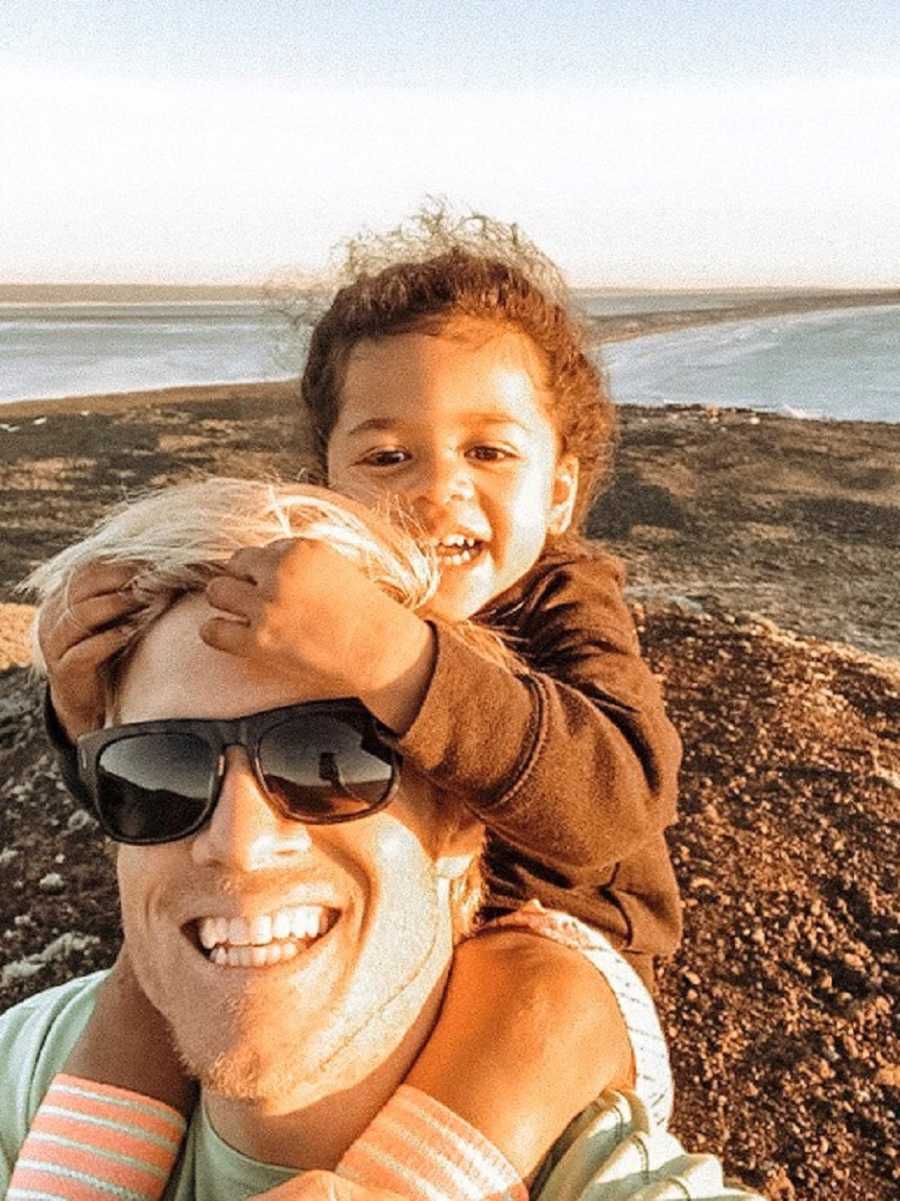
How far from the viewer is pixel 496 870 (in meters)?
2.79

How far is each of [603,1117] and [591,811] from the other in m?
0.50

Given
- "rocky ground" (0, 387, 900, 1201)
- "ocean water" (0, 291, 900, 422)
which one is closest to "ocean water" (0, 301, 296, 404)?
"ocean water" (0, 291, 900, 422)

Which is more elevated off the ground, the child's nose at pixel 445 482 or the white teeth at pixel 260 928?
the child's nose at pixel 445 482

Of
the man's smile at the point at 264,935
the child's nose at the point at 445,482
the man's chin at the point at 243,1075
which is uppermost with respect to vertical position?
the child's nose at the point at 445,482

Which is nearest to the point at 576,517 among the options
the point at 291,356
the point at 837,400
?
the point at 291,356

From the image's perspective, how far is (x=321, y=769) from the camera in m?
2.08

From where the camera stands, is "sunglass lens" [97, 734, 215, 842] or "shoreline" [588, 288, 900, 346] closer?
"sunglass lens" [97, 734, 215, 842]

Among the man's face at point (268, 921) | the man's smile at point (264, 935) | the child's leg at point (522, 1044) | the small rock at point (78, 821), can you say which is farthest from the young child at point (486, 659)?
the small rock at point (78, 821)

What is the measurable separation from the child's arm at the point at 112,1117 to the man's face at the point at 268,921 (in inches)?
17.3

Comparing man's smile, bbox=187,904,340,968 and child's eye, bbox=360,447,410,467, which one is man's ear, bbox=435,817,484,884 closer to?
man's smile, bbox=187,904,340,968

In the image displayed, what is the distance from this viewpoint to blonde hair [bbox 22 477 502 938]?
2.24 m

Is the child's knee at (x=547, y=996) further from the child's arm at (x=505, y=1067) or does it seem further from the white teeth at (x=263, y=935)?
the white teeth at (x=263, y=935)

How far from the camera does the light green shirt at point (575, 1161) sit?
2.09m

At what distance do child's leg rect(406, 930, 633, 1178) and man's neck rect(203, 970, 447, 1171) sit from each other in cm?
5
